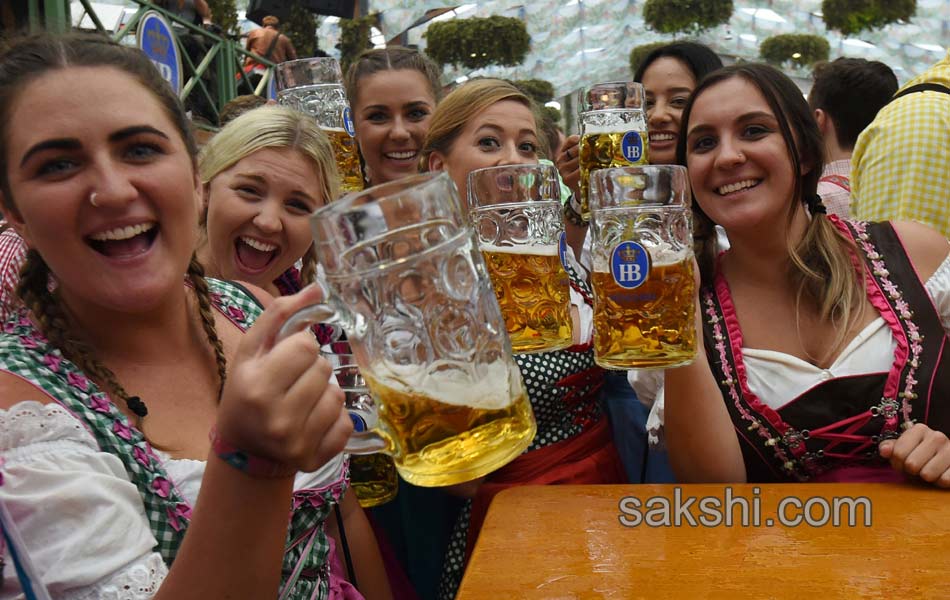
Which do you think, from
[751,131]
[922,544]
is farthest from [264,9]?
[922,544]

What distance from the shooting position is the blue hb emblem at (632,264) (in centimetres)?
→ 110

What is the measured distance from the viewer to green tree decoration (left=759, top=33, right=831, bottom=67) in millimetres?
15453

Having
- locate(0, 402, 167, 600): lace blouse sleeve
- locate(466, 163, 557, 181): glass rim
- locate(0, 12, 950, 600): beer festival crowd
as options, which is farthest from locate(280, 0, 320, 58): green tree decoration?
locate(0, 402, 167, 600): lace blouse sleeve

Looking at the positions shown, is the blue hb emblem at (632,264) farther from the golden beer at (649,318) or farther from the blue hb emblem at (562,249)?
the blue hb emblem at (562,249)

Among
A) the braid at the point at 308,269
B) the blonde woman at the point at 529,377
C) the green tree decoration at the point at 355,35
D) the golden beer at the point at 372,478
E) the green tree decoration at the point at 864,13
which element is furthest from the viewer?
the green tree decoration at the point at 864,13

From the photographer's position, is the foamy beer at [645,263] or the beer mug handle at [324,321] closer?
the beer mug handle at [324,321]

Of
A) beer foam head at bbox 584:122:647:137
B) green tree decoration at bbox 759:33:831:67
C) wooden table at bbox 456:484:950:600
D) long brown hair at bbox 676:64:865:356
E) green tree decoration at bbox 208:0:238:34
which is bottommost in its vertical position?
green tree decoration at bbox 759:33:831:67

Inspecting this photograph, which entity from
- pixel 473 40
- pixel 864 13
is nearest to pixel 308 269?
pixel 473 40

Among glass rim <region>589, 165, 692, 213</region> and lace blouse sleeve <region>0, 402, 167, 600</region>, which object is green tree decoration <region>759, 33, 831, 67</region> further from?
lace blouse sleeve <region>0, 402, 167, 600</region>

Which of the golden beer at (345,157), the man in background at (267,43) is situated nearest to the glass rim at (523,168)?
the golden beer at (345,157)

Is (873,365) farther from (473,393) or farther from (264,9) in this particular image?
(264,9)

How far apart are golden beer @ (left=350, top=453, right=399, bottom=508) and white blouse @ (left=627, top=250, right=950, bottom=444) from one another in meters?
0.54

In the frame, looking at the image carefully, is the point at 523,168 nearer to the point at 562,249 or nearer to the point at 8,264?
the point at 562,249
